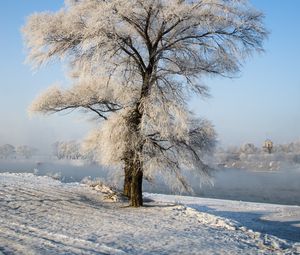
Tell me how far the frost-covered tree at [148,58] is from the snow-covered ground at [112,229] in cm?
207

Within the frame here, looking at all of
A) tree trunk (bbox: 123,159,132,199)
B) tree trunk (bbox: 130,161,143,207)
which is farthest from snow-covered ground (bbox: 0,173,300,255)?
tree trunk (bbox: 123,159,132,199)

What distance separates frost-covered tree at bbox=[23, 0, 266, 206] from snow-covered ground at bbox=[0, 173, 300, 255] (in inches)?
81.4

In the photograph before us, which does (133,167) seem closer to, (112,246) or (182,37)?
(182,37)

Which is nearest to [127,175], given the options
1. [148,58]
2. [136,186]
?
[136,186]

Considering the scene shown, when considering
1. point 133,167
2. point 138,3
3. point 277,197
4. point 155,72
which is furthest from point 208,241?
point 277,197

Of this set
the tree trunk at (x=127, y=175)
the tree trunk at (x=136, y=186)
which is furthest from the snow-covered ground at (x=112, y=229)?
the tree trunk at (x=127, y=175)

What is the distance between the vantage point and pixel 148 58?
17.5m

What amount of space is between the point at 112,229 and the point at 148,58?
7730 mm

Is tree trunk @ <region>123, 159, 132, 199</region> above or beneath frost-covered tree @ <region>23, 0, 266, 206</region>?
beneath

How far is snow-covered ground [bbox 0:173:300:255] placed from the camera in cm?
1035

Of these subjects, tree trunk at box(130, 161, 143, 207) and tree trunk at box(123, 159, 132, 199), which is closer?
tree trunk at box(130, 161, 143, 207)

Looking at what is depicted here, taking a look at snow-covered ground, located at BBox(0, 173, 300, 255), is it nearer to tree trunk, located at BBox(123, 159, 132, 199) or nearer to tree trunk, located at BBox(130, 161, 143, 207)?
tree trunk, located at BBox(130, 161, 143, 207)

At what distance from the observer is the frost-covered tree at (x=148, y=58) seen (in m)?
15.5

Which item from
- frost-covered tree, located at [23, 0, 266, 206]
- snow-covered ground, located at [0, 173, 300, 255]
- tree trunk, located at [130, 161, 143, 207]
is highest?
frost-covered tree, located at [23, 0, 266, 206]
